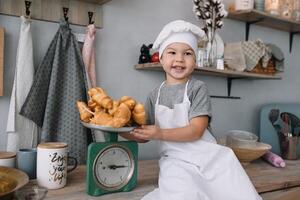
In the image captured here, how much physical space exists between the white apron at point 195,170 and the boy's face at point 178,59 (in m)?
0.09

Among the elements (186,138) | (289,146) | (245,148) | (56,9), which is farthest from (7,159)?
(289,146)

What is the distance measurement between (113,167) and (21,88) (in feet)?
1.66

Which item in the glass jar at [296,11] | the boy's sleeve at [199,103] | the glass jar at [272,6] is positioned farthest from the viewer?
the glass jar at [296,11]

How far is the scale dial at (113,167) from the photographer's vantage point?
858 mm

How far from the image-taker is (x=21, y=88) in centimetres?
113

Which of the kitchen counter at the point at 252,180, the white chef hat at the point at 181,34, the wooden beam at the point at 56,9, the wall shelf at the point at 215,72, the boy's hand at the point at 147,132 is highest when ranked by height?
the wooden beam at the point at 56,9

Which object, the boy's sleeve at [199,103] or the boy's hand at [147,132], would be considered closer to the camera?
the boy's hand at [147,132]

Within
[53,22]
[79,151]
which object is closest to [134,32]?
[53,22]

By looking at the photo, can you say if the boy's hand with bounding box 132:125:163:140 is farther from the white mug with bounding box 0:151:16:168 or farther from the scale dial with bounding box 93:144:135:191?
the white mug with bounding box 0:151:16:168

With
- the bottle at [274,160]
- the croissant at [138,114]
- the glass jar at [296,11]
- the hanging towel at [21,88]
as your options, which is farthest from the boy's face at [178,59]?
the glass jar at [296,11]

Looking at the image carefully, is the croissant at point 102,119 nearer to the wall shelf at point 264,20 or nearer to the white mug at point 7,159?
the white mug at point 7,159

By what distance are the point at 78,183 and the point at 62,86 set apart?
16.3 inches

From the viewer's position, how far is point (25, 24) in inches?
45.0

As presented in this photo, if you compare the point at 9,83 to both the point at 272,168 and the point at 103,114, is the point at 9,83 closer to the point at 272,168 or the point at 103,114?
the point at 103,114
